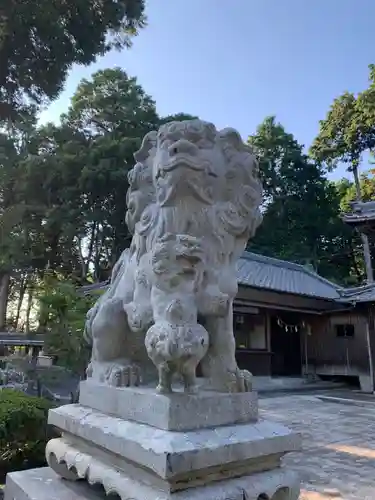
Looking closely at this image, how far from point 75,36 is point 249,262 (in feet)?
26.2

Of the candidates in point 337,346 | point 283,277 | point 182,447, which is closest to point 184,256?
point 182,447

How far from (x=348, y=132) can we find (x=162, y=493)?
22914 mm

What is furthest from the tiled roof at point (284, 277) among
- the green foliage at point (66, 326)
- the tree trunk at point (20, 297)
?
the tree trunk at point (20, 297)

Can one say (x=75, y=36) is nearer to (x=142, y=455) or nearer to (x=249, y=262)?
(x=249, y=262)

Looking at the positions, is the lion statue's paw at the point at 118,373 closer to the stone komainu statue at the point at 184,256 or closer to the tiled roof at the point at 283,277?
the stone komainu statue at the point at 184,256

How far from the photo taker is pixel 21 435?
3.58m

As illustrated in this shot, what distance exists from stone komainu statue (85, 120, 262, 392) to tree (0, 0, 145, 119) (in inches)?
348

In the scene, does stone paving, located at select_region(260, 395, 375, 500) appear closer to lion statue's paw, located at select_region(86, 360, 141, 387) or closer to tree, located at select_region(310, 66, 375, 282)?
lion statue's paw, located at select_region(86, 360, 141, 387)

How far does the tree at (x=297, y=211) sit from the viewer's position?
67.6 ft

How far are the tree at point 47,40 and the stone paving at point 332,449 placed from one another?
8.70 m

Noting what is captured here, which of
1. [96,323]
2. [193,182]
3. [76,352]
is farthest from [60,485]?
[76,352]

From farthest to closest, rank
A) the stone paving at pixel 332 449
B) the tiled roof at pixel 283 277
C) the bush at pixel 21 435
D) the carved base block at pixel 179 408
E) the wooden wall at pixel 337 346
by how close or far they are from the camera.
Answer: the tiled roof at pixel 283 277 → the wooden wall at pixel 337 346 → the bush at pixel 21 435 → the stone paving at pixel 332 449 → the carved base block at pixel 179 408

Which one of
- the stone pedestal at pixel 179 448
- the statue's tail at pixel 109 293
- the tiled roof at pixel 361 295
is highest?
the tiled roof at pixel 361 295

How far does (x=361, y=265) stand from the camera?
73.7 feet
